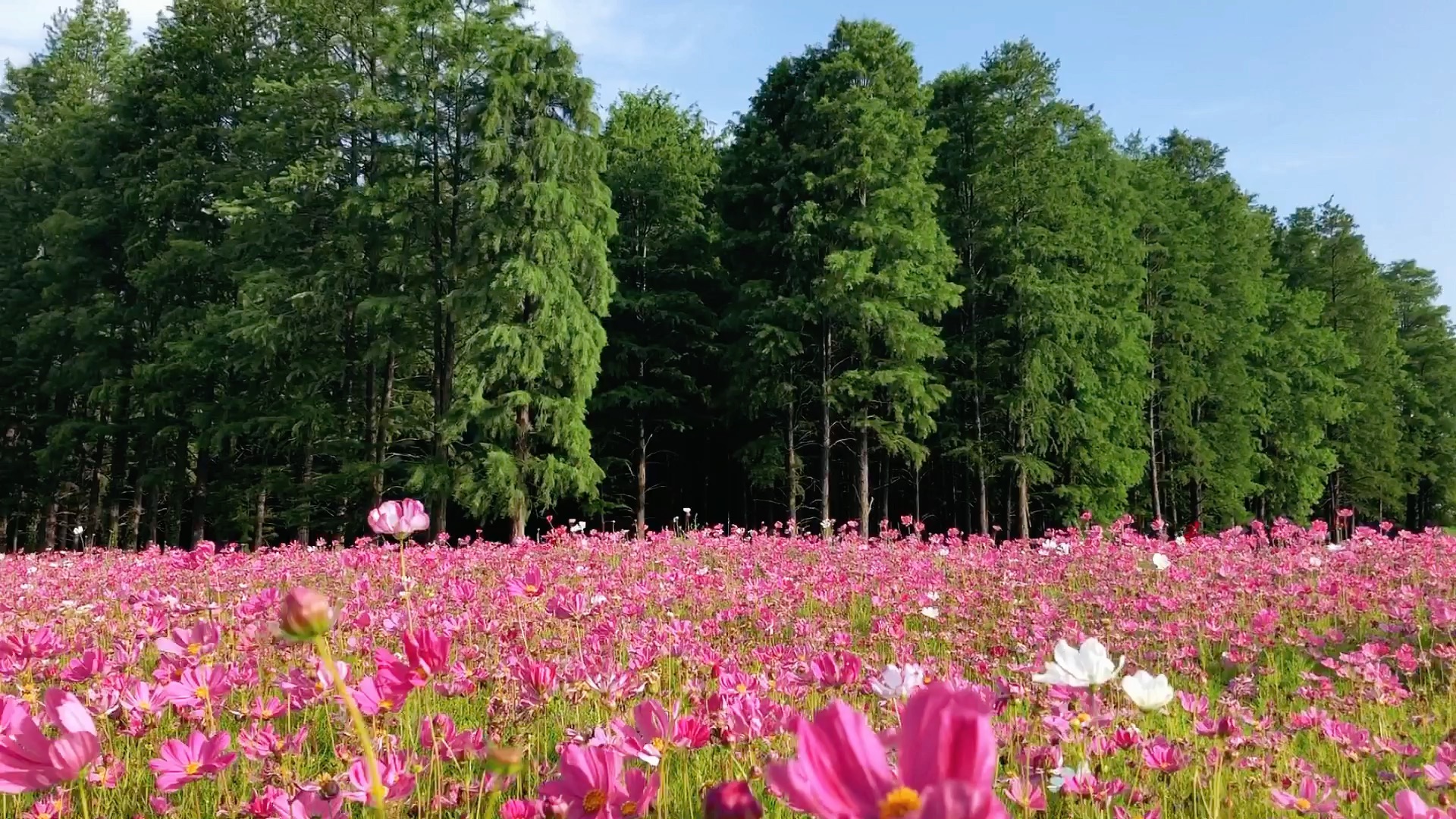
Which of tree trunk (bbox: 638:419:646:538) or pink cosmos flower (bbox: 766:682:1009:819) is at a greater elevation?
tree trunk (bbox: 638:419:646:538)

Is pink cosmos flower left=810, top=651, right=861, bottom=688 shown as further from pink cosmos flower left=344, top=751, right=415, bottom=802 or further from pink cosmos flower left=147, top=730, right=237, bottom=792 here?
pink cosmos flower left=147, top=730, right=237, bottom=792

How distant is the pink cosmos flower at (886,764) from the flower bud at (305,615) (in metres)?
0.49

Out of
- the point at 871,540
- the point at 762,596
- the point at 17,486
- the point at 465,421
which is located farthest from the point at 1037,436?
the point at 17,486

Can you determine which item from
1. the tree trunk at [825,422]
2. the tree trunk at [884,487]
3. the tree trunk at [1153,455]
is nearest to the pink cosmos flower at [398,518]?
the tree trunk at [825,422]

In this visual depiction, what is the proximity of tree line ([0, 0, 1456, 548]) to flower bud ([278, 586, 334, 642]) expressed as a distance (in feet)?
46.0

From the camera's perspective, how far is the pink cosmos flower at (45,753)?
941mm

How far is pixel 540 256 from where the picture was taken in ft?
49.0

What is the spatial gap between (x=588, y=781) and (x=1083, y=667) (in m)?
1.06

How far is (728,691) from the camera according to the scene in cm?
202

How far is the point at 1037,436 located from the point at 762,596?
47.7ft

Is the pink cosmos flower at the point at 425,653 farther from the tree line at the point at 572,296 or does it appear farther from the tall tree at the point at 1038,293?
the tall tree at the point at 1038,293

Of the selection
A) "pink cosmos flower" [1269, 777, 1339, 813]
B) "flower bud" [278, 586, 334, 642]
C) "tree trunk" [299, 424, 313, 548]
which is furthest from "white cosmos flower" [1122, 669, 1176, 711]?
"tree trunk" [299, 424, 313, 548]

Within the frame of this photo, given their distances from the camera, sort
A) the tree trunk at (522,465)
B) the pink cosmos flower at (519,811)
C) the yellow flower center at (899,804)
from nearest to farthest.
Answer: the yellow flower center at (899,804), the pink cosmos flower at (519,811), the tree trunk at (522,465)

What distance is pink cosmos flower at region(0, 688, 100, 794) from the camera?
941 millimetres
